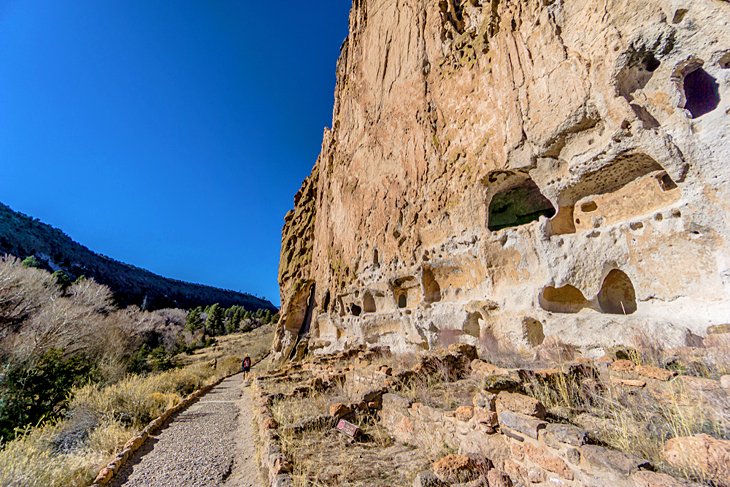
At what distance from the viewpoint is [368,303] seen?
1595cm

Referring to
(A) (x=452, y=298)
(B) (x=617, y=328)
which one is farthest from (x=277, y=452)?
(A) (x=452, y=298)

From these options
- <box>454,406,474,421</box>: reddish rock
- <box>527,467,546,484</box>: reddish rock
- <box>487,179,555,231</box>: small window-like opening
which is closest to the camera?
<box>527,467,546,484</box>: reddish rock

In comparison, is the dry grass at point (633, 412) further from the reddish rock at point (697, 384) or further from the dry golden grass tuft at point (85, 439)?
the dry golden grass tuft at point (85, 439)

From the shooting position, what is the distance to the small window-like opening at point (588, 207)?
8422 millimetres

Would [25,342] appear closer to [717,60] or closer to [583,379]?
[583,379]

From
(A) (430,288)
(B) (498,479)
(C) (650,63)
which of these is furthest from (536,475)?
(A) (430,288)

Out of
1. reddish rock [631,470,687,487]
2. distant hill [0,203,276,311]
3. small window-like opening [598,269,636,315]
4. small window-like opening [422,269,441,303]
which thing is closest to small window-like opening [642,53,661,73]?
small window-like opening [598,269,636,315]

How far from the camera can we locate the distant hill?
133 feet

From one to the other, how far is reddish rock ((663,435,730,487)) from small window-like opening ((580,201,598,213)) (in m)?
7.51

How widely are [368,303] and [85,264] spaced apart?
167 feet

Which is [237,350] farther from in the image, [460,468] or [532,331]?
[460,468]

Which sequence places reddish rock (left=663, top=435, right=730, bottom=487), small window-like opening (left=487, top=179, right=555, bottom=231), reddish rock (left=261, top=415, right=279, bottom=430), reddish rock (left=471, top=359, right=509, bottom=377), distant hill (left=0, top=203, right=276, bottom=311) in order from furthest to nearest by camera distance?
distant hill (left=0, top=203, right=276, bottom=311) → small window-like opening (left=487, top=179, right=555, bottom=231) → reddish rock (left=471, top=359, right=509, bottom=377) → reddish rock (left=261, top=415, right=279, bottom=430) → reddish rock (left=663, top=435, right=730, bottom=487)

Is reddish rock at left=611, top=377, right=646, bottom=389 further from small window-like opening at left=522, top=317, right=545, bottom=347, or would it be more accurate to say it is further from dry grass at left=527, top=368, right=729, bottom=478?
small window-like opening at left=522, top=317, right=545, bottom=347

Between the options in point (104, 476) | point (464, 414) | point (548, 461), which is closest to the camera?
point (548, 461)
